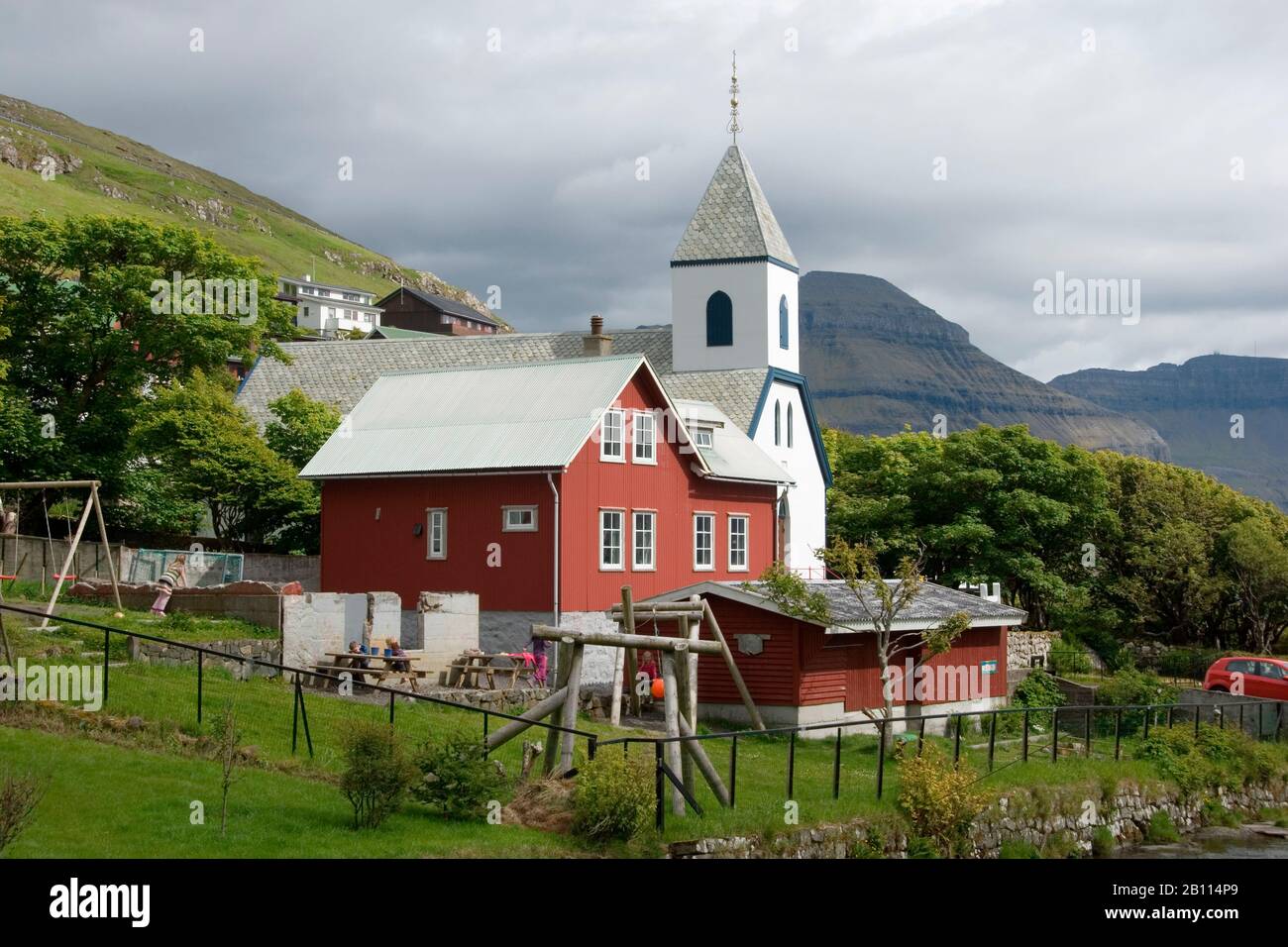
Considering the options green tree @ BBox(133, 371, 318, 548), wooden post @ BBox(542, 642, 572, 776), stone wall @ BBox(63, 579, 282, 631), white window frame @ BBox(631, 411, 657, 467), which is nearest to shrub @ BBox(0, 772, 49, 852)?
wooden post @ BBox(542, 642, 572, 776)

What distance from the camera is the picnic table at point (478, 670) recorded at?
3447 centimetres

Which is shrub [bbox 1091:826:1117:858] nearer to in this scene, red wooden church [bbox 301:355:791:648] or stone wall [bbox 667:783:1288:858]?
stone wall [bbox 667:783:1288:858]

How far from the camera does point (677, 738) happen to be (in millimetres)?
22484

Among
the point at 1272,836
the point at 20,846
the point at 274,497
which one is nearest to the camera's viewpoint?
the point at 20,846

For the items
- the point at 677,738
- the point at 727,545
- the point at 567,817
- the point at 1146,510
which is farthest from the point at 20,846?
the point at 1146,510

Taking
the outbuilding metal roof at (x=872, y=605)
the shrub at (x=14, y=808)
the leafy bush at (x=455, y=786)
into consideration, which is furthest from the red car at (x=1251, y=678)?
the shrub at (x=14, y=808)

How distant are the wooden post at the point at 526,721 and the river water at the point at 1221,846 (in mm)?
11933

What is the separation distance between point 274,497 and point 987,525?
89.1 ft

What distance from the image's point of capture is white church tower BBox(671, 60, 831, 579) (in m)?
62.6

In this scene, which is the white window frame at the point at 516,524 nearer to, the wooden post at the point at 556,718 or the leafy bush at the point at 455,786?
the wooden post at the point at 556,718

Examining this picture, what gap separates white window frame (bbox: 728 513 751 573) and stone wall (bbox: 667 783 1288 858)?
1717cm

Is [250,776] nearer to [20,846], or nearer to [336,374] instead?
[20,846]

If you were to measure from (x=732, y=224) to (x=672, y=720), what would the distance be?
45.3m

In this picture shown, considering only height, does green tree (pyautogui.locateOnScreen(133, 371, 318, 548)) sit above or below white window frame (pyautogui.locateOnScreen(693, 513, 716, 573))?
above
